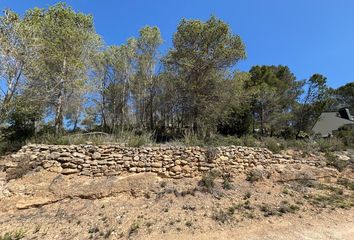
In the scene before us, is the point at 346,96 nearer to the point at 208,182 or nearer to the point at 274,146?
the point at 274,146

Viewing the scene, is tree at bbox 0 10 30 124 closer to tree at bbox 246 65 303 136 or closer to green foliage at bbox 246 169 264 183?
green foliage at bbox 246 169 264 183

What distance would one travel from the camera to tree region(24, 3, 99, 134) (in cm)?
1243

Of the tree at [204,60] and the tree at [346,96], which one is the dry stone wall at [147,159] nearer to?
the tree at [204,60]

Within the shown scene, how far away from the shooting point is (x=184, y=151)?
10.4 meters

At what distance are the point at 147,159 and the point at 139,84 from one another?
35.7 ft

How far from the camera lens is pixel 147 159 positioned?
982 centimetres

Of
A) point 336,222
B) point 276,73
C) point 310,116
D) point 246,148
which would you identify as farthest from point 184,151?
point 276,73

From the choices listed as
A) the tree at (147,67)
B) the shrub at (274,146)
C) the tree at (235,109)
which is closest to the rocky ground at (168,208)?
the shrub at (274,146)

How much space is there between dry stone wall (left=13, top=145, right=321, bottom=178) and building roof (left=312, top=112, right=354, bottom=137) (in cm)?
2248

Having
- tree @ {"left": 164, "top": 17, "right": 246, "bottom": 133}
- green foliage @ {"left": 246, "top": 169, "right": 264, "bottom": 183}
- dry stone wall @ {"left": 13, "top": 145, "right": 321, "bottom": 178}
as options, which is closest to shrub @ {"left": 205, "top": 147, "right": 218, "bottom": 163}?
dry stone wall @ {"left": 13, "top": 145, "right": 321, "bottom": 178}

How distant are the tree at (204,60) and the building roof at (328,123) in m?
18.8

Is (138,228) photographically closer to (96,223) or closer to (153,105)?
(96,223)

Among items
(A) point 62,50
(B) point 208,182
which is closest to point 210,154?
(B) point 208,182

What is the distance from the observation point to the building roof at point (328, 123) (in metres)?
30.9
